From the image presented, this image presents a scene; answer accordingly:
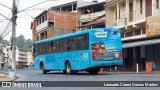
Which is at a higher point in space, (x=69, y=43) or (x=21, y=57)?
(x=21, y=57)

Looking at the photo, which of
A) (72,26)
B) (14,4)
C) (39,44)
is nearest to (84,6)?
(72,26)

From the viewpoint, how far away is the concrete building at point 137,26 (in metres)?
33.8

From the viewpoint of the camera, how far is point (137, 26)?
1479 inches

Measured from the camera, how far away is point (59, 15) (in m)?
67.1

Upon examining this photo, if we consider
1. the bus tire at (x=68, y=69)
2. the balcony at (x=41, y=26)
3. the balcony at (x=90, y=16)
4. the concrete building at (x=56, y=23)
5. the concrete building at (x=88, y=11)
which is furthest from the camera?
the balcony at (x=41, y=26)

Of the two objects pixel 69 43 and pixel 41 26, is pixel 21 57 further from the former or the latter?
pixel 69 43

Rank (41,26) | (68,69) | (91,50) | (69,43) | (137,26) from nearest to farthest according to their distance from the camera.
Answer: (91,50), (69,43), (68,69), (137,26), (41,26)

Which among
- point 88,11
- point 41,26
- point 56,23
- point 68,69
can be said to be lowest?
point 68,69

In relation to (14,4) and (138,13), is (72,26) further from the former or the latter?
(14,4)

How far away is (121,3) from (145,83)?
2635cm

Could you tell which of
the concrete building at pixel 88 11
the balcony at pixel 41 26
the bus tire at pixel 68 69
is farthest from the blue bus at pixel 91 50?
the balcony at pixel 41 26

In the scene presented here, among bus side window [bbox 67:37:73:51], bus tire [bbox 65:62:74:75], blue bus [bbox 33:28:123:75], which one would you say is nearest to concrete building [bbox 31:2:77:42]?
bus tire [bbox 65:62:74:75]

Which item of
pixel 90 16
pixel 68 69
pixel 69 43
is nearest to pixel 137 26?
pixel 69 43

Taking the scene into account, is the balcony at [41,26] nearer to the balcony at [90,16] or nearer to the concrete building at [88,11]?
the concrete building at [88,11]
